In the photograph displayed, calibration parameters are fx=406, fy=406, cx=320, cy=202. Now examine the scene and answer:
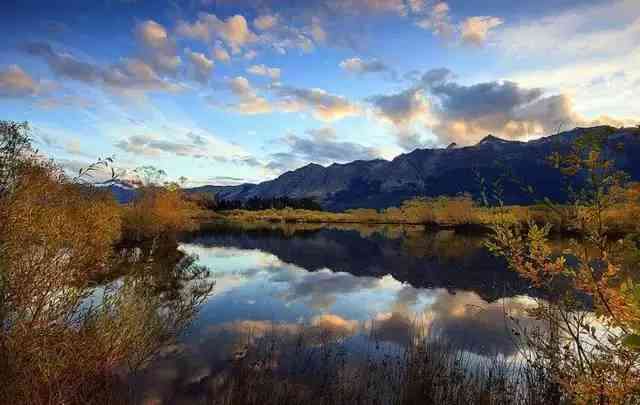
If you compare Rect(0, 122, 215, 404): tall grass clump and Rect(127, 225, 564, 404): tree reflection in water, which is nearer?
Rect(0, 122, 215, 404): tall grass clump

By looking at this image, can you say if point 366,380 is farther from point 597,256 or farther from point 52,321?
point 52,321

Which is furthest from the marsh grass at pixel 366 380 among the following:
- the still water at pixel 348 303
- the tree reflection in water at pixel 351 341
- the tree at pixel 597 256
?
the tree at pixel 597 256

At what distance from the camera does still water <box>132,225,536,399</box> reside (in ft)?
43.0

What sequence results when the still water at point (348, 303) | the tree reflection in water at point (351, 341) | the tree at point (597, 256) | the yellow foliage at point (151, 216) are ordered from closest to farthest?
the tree at point (597, 256) → the tree reflection in water at point (351, 341) → the still water at point (348, 303) → the yellow foliage at point (151, 216)

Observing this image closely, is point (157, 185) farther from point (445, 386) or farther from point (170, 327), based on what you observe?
point (445, 386)

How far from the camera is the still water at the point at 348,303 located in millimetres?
13109

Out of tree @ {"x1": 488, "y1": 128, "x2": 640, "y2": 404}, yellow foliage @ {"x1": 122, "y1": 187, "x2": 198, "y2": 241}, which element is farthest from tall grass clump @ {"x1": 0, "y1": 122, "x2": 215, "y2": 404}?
yellow foliage @ {"x1": 122, "y1": 187, "x2": 198, "y2": 241}

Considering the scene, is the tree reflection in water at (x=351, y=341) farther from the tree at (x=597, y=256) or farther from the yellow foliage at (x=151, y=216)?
the yellow foliage at (x=151, y=216)

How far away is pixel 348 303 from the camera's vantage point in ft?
73.2

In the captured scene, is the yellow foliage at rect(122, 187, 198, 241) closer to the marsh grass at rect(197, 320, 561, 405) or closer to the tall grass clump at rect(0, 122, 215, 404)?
the tall grass clump at rect(0, 122, 215, 404)

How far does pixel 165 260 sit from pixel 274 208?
389 ft

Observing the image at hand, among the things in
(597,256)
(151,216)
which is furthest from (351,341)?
(151,216)

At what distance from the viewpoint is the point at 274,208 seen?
151625 mm

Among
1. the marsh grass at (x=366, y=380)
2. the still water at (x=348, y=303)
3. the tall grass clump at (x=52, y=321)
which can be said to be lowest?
the still water at (x=348, y=303)
